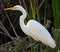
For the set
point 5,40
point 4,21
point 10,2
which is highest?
point 10,2

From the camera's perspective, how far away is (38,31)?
14.9ft

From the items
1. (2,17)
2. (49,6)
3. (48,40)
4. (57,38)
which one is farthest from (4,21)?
(57,38)

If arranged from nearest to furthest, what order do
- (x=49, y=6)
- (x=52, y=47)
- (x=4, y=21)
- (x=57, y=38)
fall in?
(x=57, y=38), (x=52, y=47), (x=49, y=6), (x=4, y=21)

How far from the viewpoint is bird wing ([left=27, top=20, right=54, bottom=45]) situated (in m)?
4.36

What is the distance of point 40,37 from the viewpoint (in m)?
4.49

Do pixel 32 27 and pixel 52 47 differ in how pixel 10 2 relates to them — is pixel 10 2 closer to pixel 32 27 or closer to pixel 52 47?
pixel 32 27

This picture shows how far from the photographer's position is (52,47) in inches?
163

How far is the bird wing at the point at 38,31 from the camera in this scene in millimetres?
4364

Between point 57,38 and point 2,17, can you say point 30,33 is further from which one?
point 2,17

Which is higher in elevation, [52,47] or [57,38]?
[57,38]

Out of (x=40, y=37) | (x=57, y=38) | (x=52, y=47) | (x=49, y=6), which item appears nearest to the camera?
(x=57, y=38)

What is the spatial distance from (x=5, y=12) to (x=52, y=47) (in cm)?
281

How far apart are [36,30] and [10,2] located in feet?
8.38

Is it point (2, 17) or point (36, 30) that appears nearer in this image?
point (36, 30)
